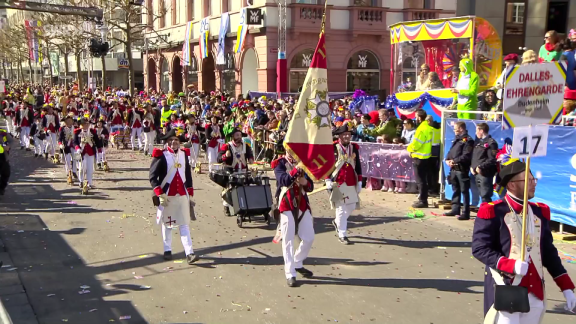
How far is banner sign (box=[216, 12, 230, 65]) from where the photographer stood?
31952mm

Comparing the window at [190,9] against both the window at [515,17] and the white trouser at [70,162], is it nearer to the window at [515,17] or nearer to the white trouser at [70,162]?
the window at [515,17]

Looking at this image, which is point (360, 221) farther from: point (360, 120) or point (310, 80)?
point (360, 120)

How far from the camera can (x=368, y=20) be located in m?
30.3

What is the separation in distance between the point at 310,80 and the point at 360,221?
418cm

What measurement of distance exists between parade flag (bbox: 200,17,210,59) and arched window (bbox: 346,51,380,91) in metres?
9.13

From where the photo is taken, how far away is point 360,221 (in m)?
11.1

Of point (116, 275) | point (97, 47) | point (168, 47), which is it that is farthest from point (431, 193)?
point (168, 47)

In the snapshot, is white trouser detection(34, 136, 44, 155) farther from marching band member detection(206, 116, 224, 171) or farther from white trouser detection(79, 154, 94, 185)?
white trouser detection(79, 154, 94, 185)

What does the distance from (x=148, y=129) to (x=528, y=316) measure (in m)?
18.2

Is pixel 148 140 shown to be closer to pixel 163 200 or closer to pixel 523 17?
pixel 163 200

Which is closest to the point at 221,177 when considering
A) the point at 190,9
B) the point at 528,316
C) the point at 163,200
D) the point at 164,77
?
the point at 163,200

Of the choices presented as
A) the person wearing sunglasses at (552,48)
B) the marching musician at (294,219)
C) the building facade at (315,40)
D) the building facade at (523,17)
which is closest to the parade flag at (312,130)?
the marching musician at (294,219)

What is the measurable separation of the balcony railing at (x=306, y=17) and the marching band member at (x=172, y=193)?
21.3 m

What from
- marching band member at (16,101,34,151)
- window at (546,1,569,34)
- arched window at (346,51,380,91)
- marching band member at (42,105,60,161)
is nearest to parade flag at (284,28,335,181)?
marching band member at (42,105,60,161)
